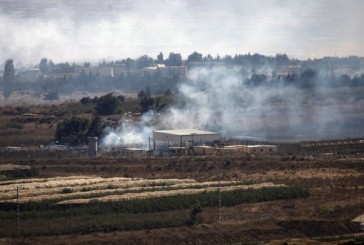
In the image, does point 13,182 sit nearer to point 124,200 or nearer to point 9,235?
point 124,200

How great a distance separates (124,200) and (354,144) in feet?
119

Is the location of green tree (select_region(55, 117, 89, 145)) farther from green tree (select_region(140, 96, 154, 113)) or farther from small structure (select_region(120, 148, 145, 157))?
green tree (select_region(140, 96, 154, 113))

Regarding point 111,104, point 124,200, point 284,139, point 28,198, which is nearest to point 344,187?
point 124,200

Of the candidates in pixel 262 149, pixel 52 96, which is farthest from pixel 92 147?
pixel 52 96

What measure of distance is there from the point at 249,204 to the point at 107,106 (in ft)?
201

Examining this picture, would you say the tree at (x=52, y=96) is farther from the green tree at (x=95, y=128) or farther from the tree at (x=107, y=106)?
the green tree at (x=95, y=128)

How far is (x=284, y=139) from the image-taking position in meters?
106

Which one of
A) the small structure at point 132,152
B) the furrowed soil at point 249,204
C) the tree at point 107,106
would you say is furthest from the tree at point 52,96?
the furrowed soil at point 249,204

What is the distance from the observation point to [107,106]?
12525 cm

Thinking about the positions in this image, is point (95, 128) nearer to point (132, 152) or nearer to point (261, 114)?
point (132, 152)

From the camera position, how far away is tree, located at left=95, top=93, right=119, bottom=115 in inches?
4896

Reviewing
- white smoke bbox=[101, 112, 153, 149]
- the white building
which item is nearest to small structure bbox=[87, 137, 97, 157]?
white smoke bbox=[101, 112, 153, 149]

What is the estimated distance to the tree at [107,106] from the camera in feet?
408

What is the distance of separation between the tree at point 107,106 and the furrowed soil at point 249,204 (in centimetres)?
3324
